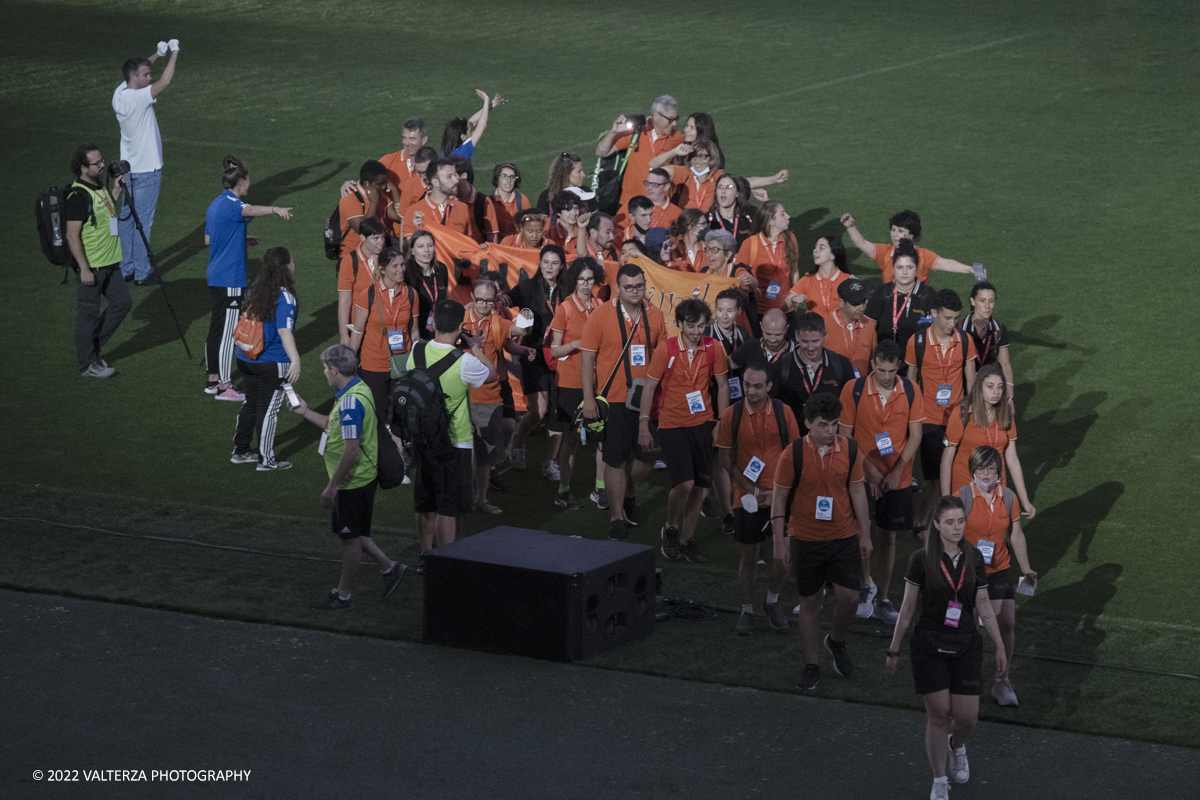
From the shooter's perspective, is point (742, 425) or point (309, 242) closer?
point (742, 425)

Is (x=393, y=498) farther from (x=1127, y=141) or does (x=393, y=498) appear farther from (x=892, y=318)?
(x=1127, y=141)

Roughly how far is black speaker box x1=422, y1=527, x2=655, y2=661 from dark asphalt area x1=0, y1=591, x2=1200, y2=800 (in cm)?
14

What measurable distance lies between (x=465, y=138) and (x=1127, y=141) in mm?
11075

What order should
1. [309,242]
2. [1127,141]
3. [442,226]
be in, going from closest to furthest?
[442,226]
[309,242]
[1127,141]

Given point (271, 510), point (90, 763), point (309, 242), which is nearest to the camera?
point (90, 763)

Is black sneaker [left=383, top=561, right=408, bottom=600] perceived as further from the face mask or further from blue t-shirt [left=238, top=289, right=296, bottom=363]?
the face mask

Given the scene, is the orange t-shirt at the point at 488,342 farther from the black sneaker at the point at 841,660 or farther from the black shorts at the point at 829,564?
the black sneaker at the point at 841,660

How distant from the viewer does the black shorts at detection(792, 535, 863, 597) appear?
8.79m

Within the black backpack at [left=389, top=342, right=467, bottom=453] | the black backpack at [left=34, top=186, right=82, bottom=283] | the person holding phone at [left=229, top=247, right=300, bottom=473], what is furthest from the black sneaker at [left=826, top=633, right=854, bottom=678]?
the black backpack at [left=34, top=186, right=82, bottom=283]

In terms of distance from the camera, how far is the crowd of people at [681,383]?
28.8 feet

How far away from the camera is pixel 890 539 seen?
9.85m

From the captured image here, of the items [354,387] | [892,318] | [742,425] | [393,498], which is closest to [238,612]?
[354,387]

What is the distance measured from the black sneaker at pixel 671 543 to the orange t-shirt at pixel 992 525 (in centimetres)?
273

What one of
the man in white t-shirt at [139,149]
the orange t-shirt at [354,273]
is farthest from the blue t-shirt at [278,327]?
the man in white t-shirt at [139,149]
